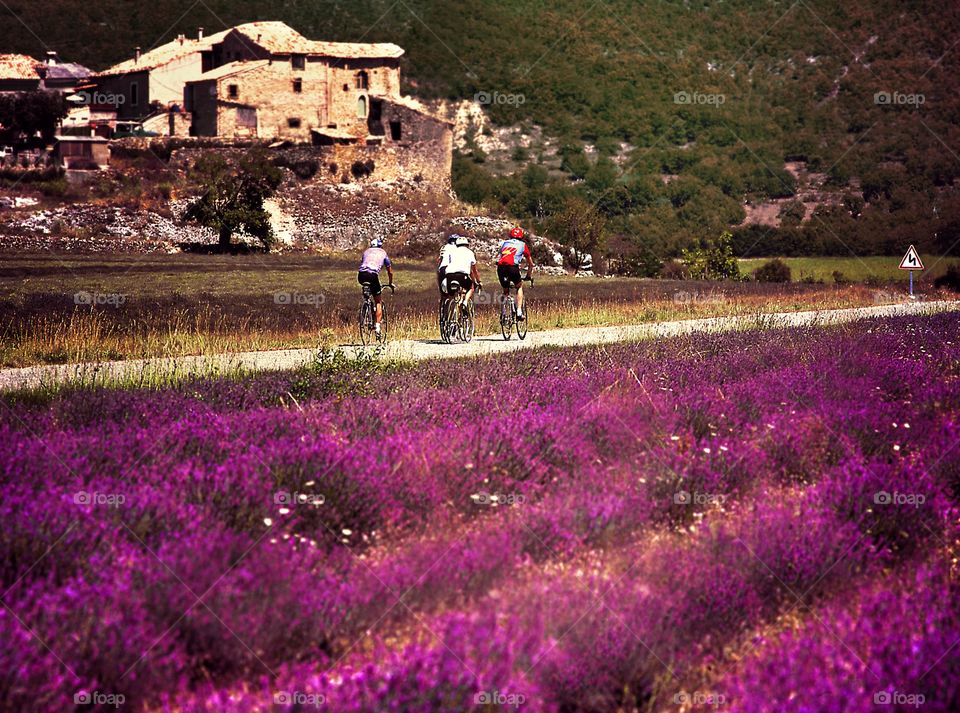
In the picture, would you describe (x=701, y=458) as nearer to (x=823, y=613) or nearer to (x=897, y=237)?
(x=823, y=613)

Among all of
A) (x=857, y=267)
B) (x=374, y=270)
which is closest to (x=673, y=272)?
(x=857, y=267)

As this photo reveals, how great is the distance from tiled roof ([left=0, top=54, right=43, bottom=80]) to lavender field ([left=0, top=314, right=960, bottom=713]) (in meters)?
84.7

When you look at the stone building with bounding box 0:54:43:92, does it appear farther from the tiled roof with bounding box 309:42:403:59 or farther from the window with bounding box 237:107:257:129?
the tiled roof with bounding box 309:42:403:59

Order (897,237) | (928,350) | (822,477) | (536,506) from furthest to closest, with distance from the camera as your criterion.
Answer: (897,237), (928,350), (822,477), (536,506)

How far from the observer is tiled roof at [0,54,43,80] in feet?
276

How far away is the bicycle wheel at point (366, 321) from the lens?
19125 mm

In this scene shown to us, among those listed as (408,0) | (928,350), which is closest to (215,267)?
(928,350)

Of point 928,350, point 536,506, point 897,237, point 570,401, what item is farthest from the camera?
point 897,237

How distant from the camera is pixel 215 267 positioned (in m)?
45.1

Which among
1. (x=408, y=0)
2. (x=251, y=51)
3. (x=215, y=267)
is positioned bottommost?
(x=215, y=267)

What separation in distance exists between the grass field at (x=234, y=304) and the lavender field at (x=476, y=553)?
8.75 meters

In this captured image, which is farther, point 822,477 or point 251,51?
point 251,51

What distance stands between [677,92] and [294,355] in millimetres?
114056

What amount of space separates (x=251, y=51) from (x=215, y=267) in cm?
3929
